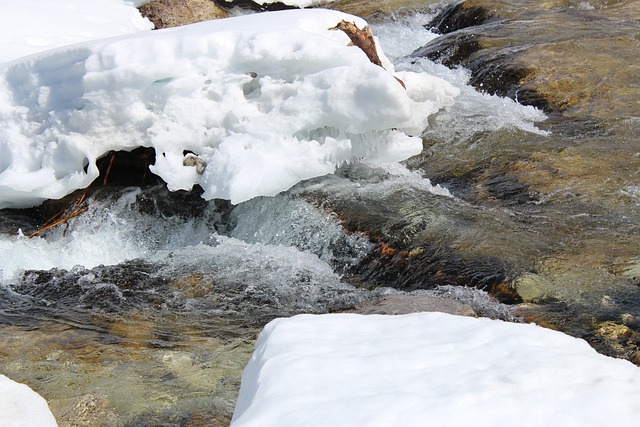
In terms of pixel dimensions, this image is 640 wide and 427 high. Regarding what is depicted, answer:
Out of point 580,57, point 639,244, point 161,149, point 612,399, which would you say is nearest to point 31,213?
point 161,149

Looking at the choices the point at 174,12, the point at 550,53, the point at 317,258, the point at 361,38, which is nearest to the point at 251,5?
the point at 174,12

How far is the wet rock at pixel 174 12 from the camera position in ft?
36.7

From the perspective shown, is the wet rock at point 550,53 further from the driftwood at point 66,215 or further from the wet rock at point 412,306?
the driftwood at point 66,215

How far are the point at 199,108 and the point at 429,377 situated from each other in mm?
3777

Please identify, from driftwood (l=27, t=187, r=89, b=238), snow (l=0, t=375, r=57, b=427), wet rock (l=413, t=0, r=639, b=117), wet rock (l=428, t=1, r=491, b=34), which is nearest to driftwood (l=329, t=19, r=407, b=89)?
wet rock (l=413, t=0, r=639, b=117)

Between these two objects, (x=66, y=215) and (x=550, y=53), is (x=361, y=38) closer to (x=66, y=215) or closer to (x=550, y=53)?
(x=66, y=215)

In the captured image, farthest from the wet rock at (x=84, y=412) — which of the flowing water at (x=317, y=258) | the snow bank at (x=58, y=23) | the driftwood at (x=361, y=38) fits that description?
the snow bank at (x=58, y=23)

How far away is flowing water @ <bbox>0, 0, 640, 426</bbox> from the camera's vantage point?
143 inches

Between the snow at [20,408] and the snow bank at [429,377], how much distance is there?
2.76 feet

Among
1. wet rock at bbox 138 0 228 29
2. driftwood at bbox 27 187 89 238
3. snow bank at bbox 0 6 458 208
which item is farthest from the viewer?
wet rock at bbox 138 0 228 29

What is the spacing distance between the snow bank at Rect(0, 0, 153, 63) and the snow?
6.05m

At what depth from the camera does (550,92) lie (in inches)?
298

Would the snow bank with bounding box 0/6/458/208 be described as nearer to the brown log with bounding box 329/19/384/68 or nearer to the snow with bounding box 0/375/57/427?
the brown log with bounding box 329/19/384/68

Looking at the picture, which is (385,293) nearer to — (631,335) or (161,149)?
(631,335)
